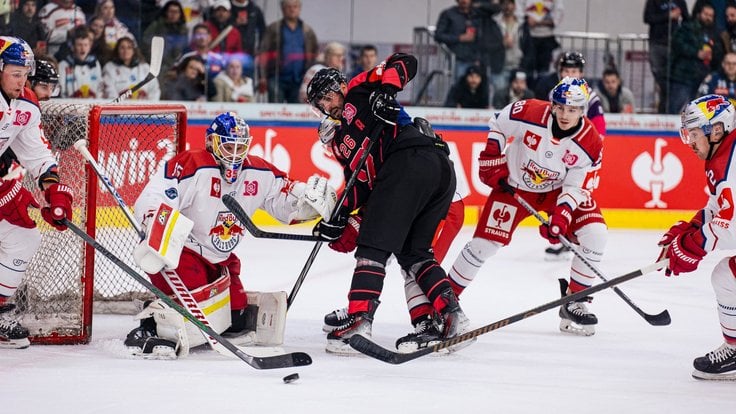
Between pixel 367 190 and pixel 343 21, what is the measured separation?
3.90 meters

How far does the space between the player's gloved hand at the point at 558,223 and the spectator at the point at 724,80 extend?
406 cm

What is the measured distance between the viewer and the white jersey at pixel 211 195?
3.52 meters

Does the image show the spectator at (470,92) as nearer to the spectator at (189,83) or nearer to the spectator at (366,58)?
the spectator at (366,58)

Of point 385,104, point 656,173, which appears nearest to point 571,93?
point 385,104

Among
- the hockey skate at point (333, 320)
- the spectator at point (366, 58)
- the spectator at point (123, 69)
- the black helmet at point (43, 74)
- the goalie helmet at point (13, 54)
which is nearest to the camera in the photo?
the goalie helmet at point (13, 54)

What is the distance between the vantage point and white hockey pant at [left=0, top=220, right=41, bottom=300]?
3652 millimetres

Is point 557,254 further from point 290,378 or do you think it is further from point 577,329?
point 290,378

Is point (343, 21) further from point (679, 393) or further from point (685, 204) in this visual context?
point (679, 393)

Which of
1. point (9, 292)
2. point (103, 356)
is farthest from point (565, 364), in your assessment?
point (9, 292)

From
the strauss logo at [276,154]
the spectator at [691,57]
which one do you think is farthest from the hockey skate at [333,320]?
the spectator at [691,57]

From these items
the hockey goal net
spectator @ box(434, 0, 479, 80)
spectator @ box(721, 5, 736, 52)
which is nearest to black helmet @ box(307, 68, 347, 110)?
the hockey goal net

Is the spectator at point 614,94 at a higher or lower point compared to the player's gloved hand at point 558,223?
higher

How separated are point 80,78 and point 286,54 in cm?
140

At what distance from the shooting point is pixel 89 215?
12.5ft
